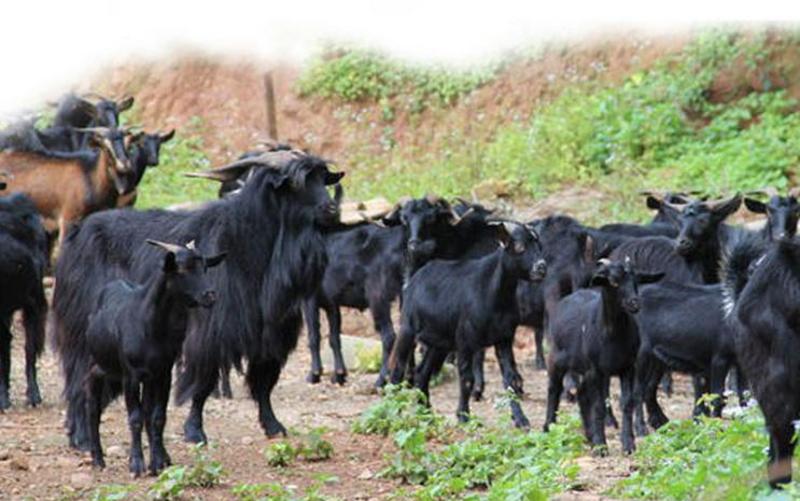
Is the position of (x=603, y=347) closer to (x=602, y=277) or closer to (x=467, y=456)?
(x=602, y=277)

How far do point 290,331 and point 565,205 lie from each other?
10.3 m

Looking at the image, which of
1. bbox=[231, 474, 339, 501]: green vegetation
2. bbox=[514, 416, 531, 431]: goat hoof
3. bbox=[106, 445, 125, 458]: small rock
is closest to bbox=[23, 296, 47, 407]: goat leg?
bbox=[106, 445, 125, 458]: small rock

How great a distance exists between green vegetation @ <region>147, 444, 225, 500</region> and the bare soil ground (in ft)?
0.20

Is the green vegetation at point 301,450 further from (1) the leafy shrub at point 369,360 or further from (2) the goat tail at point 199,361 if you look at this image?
(1) the leafy shrub at point 369,360

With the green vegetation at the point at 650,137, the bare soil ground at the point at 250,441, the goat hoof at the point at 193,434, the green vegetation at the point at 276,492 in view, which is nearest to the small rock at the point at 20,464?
the bare soil ground at the point at 250,441

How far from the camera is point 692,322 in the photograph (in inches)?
524

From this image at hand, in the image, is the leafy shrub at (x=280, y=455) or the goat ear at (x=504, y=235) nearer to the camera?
the leafy shrub at (x=280, y=455)

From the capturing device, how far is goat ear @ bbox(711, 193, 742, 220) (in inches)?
599

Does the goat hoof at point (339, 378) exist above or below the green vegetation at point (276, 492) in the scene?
below

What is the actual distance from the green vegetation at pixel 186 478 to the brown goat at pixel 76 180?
28.9ft

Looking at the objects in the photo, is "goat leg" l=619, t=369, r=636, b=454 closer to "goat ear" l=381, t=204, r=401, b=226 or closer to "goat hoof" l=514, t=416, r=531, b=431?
"goat hoof" l=514, t=416, r=531, b=431

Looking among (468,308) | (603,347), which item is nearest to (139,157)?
(468,308)

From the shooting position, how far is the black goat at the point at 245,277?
1129 cm

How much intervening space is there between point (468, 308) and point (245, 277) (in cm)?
274
